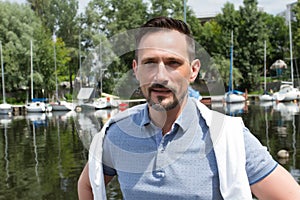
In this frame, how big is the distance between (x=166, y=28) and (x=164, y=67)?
0.44ft

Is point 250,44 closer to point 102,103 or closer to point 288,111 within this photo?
point 288,111

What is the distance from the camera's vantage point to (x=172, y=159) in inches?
59.3

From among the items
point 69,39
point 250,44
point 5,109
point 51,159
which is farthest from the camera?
point 250,44

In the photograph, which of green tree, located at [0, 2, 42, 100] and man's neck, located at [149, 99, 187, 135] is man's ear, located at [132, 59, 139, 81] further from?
green tree, located at [0, 2, 42, 100]

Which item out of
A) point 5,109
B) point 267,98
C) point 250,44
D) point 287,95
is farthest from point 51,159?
point 250,44

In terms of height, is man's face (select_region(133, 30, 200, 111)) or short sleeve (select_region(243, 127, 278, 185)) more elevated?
man's face (select_region(133, 30, 200, 111))

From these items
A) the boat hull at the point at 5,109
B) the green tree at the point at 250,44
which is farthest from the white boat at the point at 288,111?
the boat hull at the point at 5,109

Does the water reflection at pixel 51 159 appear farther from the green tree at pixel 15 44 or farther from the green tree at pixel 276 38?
the green tree at pixel 276 38

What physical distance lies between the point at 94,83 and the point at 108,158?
0.93 ft

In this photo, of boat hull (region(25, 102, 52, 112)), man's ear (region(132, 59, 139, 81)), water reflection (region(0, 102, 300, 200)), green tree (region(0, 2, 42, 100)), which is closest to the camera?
man's ear (region(132, 59, 139, 81))

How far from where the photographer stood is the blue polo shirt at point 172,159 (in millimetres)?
1436

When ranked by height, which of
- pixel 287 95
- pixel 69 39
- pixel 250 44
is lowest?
pixel 287 95

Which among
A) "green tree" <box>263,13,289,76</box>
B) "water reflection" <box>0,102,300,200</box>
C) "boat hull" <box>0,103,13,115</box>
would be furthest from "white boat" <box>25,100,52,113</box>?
"green tree" <box>263,13,289,76</box>

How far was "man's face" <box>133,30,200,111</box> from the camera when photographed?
54.7 inches
